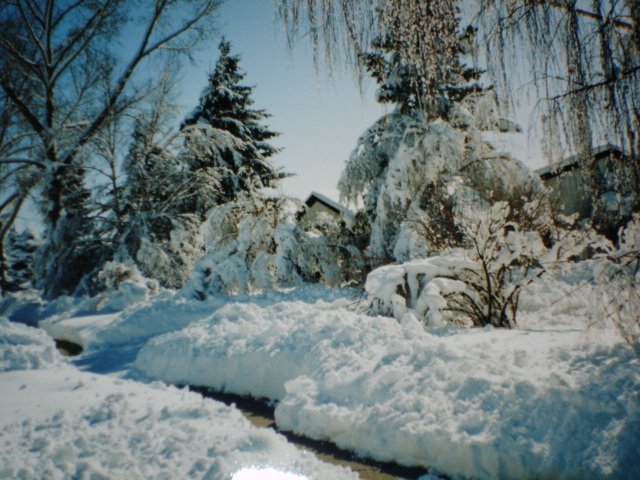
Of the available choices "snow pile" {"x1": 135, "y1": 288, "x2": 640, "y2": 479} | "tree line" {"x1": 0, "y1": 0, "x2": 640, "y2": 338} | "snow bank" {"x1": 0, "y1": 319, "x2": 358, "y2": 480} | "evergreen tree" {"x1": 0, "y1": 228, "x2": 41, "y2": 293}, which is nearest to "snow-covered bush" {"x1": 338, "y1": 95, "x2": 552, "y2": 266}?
"tree line" {"x1": 0, "y1": 0, "x2": 640, "y2": 338}

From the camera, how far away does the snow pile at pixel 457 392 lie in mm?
2209

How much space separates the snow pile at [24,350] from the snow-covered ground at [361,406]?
0.03m

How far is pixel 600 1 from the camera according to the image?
2.04 metres

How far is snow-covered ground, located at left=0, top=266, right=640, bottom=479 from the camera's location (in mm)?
2260

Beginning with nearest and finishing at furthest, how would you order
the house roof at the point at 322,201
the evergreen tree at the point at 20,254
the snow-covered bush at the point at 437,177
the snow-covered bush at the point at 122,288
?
1. the snow-covered bush at the point at 437,177
2. the snow-covered bush at the point at 122,288
3. the evergreen tree at the point at 20,254
4. the house roof at the point at 322,201

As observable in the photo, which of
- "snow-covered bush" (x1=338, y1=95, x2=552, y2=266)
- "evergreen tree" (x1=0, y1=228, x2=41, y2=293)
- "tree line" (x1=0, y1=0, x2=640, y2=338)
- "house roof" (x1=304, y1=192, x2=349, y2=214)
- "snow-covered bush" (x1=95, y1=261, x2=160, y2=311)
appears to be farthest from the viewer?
"house roof" (x1=304, y1=192, x2=349, y2=214)

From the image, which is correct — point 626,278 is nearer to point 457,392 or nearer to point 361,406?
point 457,392

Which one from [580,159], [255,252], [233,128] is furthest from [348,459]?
[233,128]

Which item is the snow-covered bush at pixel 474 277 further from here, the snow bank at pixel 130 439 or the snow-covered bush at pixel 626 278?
the snow bank at pixel 130 439

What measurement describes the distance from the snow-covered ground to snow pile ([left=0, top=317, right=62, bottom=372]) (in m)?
0.03

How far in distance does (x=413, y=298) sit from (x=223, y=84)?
58.6ft

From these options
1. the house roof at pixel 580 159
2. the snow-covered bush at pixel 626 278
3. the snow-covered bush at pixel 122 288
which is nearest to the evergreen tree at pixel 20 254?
the snow-covered bush at pixel 122 288

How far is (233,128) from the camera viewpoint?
59.8 feet

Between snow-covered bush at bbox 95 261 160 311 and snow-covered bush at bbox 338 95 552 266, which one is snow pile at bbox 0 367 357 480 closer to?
snow-covered bush at bbox 338 95 552 266
